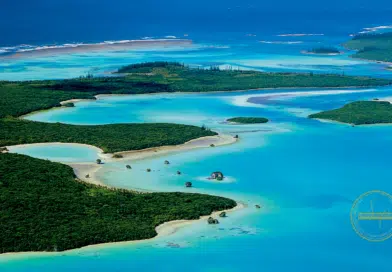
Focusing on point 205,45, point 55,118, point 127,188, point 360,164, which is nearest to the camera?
point 127,188

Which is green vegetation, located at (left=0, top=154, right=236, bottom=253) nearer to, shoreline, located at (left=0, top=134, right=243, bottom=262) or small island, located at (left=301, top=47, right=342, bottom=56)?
shoreline, located at (left=0, top=134, right=243, bottom=262)

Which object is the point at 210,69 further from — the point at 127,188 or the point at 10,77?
the point at 127,188

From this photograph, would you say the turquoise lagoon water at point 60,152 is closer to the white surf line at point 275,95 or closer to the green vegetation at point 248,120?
the green vegetation at point 248,120

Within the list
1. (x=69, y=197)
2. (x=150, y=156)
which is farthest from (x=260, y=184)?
(x=69, y=197)

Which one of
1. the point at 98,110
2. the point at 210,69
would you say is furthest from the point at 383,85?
the point at 98,110

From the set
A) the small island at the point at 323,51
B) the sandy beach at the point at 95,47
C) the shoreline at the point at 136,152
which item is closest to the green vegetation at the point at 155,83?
the shoreline at the point at 136,152

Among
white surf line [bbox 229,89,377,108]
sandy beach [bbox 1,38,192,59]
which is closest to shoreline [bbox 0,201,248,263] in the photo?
white surf line [bbox 229,89,377,108]

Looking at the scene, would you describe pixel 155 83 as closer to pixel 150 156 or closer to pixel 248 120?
pixel 248 120
